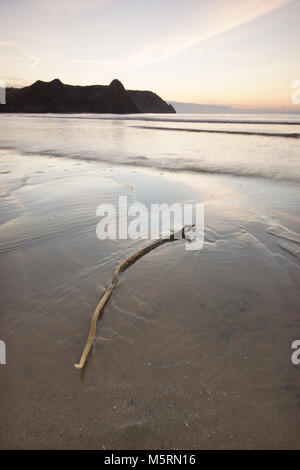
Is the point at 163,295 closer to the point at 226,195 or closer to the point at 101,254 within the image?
the point at 101,254

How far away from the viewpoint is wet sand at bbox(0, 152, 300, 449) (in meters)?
1.32

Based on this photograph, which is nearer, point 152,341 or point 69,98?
→ point 152,341

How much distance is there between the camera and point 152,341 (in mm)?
1839

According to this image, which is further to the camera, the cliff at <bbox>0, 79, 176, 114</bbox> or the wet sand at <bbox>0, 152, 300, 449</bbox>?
the cliff at <bbox>0, 79, 176, 114</bbox>

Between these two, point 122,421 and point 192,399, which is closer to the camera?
point 122,421

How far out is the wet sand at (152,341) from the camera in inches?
51.9

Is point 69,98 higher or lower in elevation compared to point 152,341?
higher

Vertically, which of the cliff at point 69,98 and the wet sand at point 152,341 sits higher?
the cliff at point 69,98

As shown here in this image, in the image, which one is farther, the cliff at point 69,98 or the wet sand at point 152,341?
the cliff at point 69,98

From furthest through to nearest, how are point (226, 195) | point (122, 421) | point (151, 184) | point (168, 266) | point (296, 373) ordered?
point (151, 184) → point (226, 195) → point (168, 266) → point (296, 373) → point (122, 421)

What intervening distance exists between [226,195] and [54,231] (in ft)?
12.4
